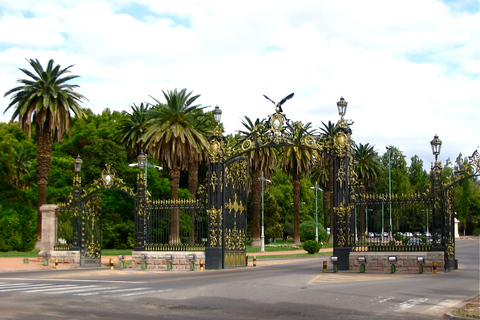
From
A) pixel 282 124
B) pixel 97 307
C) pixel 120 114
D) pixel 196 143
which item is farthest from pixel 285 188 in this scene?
pixel 97 307

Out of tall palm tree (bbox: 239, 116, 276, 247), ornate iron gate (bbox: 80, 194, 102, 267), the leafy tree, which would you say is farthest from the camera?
the leafy tree

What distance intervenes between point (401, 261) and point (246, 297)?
10958 mm

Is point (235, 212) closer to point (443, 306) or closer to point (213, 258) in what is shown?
point (213, 258)

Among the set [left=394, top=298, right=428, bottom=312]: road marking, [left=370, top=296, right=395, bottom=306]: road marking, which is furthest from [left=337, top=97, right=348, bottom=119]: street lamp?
[left=394, top=298, right=428, bottom=312]: road marking

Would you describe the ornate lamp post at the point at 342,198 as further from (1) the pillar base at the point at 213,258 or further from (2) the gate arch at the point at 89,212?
(2) the gate arch at the point at 89,212

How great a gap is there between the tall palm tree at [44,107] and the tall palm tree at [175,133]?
252 inches

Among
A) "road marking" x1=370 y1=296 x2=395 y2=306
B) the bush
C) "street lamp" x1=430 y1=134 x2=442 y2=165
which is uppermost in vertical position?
"street lamp" x1=430 y1=134 x2=442 y2=165

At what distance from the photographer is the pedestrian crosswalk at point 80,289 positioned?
17.4 m

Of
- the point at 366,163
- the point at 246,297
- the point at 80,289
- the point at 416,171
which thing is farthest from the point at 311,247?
the point at 416,171

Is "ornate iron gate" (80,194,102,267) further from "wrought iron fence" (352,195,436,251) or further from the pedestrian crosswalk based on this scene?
"wrought iron fence" (352,195,436,251)

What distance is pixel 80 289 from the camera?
18.7m

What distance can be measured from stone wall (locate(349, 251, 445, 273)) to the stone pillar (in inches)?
668

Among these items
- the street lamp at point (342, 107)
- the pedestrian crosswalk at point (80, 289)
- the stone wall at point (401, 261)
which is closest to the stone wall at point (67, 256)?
the pedestrian crosswalk at point (80, 289)

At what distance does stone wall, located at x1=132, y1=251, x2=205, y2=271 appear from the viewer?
2853 cm
